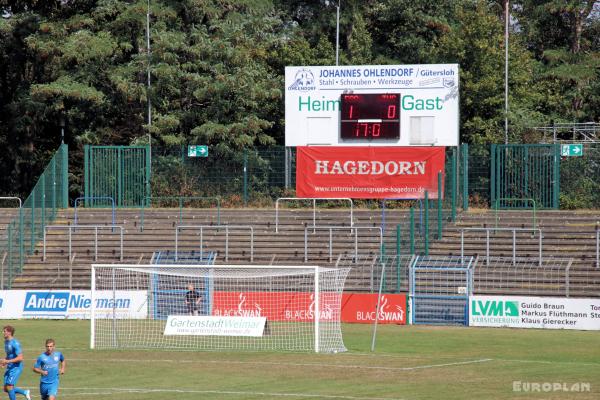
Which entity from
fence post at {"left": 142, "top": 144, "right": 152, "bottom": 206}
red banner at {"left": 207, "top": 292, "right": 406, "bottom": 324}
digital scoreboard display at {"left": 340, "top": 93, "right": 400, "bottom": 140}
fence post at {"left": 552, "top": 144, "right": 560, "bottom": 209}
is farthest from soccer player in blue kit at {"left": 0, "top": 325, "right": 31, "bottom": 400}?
fence post at {"left": 552, "top": 144, "right": 560, "bottom": 209}

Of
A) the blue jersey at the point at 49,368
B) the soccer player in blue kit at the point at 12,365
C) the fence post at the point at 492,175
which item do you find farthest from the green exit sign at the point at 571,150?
the blue jersey at the point at 49,368

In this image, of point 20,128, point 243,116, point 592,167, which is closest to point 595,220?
point 592,167

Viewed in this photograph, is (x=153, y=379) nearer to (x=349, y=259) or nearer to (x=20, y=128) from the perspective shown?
(x=349, y=259)

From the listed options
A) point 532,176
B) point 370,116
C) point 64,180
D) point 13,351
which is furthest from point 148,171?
point 13,351

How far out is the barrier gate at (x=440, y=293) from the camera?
123 ft

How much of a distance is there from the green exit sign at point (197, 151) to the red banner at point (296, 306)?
44.6 feet

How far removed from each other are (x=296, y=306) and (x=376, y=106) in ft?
32.6

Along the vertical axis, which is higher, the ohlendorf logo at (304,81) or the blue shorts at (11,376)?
the ohlendorf logo at (304,81)

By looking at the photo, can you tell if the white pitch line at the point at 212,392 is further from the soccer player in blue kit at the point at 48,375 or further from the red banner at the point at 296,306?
the red banner at the point at 296,306

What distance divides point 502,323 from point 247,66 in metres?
21.8

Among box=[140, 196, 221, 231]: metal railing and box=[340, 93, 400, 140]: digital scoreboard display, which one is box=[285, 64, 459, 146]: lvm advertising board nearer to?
box=[340, 93, 400, 140]: digital scoreboard display

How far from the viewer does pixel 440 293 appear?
126 feet

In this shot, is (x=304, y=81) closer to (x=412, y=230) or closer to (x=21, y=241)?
(x=412, y=230)

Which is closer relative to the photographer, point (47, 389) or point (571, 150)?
point (47, 389)
